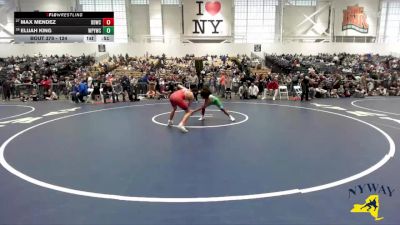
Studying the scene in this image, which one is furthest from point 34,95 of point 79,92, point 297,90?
point 297,90

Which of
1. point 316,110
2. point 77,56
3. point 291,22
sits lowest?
point 316,110

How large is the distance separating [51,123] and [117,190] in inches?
260

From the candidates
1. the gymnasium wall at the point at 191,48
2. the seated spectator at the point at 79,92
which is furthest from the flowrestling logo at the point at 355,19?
the seated spectator at the point at 79,92

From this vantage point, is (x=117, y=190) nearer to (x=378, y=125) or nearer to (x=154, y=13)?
(x=378, y=125)

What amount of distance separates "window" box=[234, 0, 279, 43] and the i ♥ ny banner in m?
2.48

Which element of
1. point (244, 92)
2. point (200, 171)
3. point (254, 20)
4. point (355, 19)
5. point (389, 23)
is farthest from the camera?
point (389, 23)

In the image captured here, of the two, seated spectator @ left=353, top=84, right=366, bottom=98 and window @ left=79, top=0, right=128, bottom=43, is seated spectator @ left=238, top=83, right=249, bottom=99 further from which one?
window @ left=79, top=0, right=128, bottom=43

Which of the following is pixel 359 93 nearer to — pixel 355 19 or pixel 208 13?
pixel 208 13

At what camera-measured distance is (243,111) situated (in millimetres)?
12375

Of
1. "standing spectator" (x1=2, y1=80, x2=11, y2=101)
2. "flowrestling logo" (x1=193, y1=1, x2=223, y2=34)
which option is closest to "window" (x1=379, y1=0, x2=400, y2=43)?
"flowrestling logo" (x1=193, y1=1, x2=223, y2=34)

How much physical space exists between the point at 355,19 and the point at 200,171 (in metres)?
39.4

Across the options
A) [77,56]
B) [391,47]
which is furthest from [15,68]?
[391,47]
